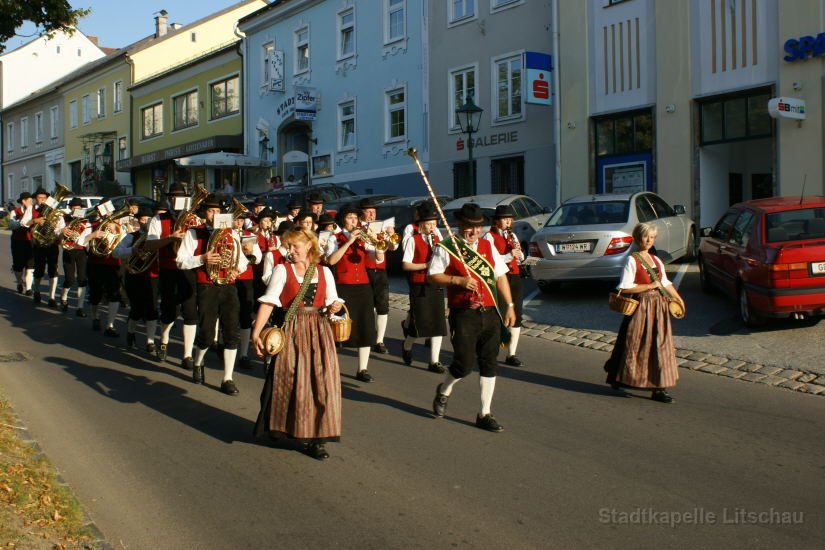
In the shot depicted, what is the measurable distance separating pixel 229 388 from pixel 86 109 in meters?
49.6

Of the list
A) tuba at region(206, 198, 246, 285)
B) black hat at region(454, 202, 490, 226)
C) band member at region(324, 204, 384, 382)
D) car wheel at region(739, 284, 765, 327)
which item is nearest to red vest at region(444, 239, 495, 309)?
black hat at region(454, 202, 490, 226)

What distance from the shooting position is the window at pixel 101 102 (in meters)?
51.2

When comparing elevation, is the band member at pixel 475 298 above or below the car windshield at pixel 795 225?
below

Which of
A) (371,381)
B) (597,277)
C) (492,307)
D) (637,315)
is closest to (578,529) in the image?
(492,307)

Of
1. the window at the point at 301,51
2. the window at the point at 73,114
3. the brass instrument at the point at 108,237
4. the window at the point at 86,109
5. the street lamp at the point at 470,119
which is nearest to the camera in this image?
the brass instrument at the point at 108,237

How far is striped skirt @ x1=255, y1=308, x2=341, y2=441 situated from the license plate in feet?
25.0

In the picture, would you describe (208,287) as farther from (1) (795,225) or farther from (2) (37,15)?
(1) (795,225)

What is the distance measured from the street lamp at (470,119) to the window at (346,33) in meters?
8.25

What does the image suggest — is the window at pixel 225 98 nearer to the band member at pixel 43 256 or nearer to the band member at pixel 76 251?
the band member at pixel 43 256

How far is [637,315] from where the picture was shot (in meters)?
7.91

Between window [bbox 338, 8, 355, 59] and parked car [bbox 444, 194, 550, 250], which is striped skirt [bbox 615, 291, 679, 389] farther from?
window [bbox 338, 8, 355, 59]

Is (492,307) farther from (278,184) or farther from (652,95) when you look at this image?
(278,184)

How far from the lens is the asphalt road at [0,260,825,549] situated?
16.0 feet

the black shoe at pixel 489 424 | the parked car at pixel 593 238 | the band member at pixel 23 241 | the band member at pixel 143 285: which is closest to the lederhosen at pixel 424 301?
the black shoe at pixel 489 424
